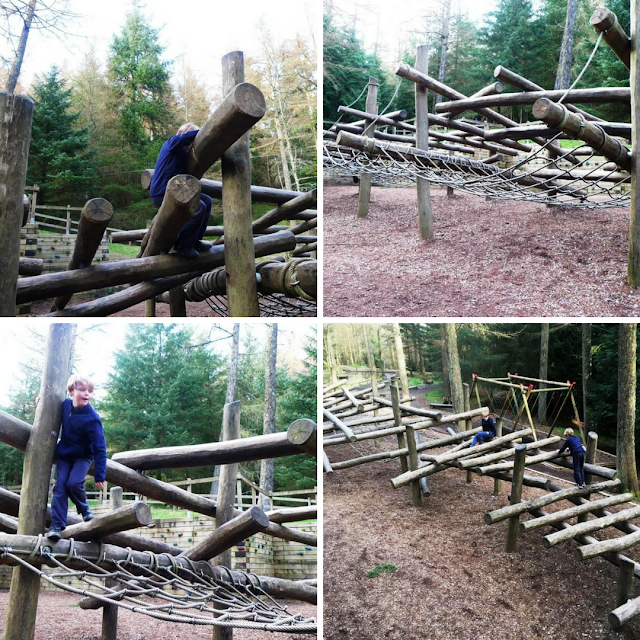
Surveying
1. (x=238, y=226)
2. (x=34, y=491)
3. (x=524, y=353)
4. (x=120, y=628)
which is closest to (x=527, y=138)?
(x=238, y=226)

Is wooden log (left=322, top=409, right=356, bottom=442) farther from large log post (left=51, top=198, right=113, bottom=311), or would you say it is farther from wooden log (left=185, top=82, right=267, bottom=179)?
wooden log (left=185, top=82, right=267, bottom=179)

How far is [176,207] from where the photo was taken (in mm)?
3264

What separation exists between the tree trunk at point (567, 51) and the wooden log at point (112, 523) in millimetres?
14344

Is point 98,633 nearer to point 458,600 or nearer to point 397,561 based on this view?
point 397,561

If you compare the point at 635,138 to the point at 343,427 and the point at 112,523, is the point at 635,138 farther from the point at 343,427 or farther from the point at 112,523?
the point at 112,523

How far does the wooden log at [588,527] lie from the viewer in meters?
4.44

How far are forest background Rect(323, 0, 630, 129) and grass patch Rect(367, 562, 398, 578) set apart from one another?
9389 millimetres

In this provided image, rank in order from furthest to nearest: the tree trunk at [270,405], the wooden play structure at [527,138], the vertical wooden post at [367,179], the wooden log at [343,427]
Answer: the tree trunk at [270,405] → the vertical wooden post at [367,179] → the wooden log at [343,427] → the wooden play structure at [527,138]

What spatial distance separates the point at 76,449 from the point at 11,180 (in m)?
1.56

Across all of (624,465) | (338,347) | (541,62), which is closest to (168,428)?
(338,347)

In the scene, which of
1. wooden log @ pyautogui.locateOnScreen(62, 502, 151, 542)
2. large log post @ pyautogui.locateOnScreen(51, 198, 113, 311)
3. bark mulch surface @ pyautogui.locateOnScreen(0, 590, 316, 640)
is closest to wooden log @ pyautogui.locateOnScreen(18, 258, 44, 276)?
large log post @ pyautogui.locateOnScreen(51, 198, 113, 311)

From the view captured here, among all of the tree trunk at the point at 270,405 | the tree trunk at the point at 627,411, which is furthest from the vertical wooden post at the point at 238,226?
the tree trunk at the point at 270,405

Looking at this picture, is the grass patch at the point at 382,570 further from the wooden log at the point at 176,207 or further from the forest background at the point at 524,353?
the forest background at the point at 524,353

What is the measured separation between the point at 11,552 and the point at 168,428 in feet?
33.7
